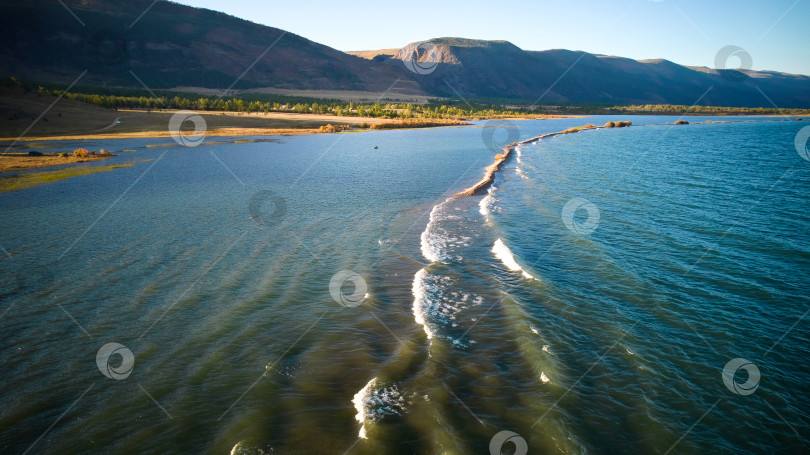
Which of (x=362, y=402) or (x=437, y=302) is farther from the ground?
(x=362, y=402)

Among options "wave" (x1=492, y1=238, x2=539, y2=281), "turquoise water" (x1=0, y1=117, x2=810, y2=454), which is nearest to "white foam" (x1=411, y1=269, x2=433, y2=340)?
"turquoise water" (x1=0, y1=117, x2=810, y2=454)

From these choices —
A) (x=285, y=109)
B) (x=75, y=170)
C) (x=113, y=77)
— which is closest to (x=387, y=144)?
(x=75, y=170)

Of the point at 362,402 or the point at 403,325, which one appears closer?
the point at 362,402

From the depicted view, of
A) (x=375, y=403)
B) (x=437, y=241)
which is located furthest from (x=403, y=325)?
(x=437, y=241)

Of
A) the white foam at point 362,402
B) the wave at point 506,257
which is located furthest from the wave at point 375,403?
the wave at point 506,257

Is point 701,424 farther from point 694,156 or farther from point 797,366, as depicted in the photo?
point 694,156

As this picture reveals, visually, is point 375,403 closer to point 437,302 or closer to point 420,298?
point 437,302

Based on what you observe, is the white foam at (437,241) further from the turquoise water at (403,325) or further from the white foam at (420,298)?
the white foam at (420,298)
